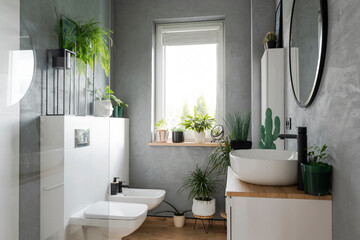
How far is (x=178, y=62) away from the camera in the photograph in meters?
3.07

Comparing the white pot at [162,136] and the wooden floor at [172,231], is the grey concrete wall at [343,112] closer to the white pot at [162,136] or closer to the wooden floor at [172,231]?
the wooden floor at [172,231]

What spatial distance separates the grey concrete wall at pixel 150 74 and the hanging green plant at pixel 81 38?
148cm

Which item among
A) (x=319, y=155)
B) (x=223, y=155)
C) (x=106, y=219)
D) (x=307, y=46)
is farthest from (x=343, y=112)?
(x=223, y=155)

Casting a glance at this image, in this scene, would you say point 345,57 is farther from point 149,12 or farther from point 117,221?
point 149,12

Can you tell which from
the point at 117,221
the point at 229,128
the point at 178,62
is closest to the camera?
the point at 117,221

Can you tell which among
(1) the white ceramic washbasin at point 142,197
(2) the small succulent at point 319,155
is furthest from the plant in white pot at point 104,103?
(2) the small succulent at point 319,155

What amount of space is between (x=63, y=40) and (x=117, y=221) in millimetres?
1293

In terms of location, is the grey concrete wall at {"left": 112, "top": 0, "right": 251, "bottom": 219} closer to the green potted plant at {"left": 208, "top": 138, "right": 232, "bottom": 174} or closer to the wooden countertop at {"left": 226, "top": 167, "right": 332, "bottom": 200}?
the green potted plant at {"left": 208, "top": 138, "right": 232, "bottom": 174}

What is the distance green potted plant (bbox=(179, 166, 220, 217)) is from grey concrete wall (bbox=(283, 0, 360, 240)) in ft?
5.23

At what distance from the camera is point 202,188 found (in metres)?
2.61

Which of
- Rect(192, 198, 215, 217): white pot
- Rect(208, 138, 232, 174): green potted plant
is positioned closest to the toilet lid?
Rect(192, 198, 215, 217): white pot

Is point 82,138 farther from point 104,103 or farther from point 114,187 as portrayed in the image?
point 114,187

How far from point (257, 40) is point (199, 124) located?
1.02 metres

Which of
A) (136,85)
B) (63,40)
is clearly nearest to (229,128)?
(136,85)
